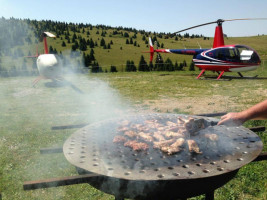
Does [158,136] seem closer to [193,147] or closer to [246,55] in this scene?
[193,147]

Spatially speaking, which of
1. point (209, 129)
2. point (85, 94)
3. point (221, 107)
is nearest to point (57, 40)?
point (85, 94)

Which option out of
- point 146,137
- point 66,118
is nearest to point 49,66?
point 66,118

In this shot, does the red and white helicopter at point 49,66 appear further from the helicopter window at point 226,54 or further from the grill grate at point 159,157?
the grill grate at point 159,157

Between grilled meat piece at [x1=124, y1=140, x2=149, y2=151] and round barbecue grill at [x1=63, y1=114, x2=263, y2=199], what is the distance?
39mm

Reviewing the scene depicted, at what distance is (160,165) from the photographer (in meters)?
2.18

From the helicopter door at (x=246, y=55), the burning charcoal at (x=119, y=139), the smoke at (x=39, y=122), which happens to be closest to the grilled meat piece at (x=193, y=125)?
the burning charcoal at (x=119, y=139)

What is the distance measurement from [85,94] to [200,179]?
11.6 m

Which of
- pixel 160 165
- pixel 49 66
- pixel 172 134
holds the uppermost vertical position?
pixel 49 66

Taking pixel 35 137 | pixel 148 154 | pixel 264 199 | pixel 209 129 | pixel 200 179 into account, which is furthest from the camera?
pixel 35 137

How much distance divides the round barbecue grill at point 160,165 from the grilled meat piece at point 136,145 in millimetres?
39

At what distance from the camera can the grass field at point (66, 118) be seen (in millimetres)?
4215

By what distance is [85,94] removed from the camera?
12984 mm

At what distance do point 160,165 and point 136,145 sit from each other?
463 millimetres

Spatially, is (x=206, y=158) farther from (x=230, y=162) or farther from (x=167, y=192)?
(x=167, y=192)
